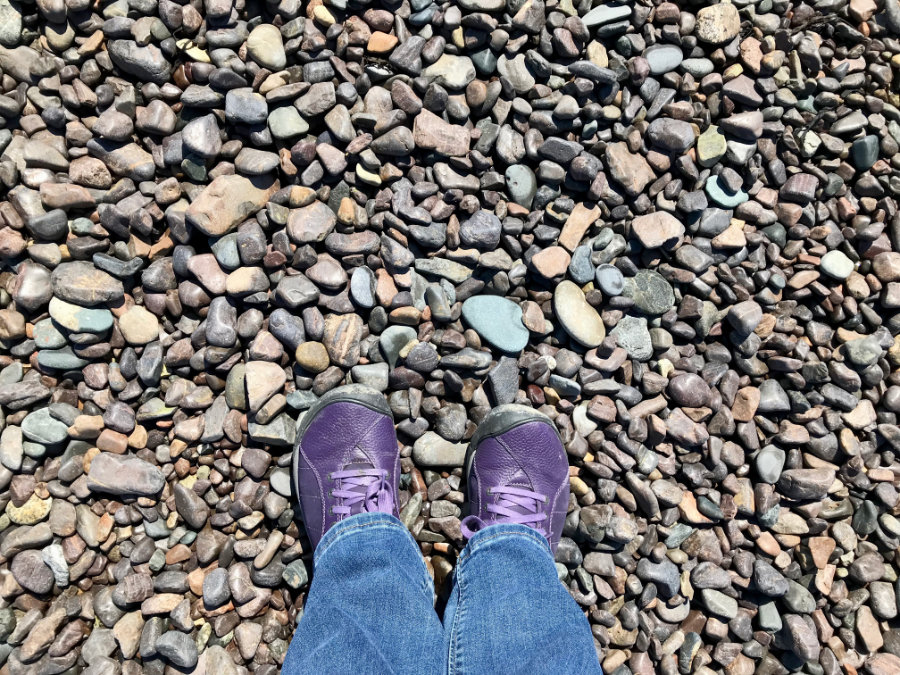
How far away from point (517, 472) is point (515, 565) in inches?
13.3

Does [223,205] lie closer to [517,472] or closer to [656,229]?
[517,472]

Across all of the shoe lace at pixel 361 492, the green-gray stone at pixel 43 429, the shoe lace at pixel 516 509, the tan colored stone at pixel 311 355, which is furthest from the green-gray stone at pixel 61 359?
the shoe lace at pixel 516 509

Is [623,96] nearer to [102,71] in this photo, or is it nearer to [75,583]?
[102,71]

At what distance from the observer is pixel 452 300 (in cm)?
217

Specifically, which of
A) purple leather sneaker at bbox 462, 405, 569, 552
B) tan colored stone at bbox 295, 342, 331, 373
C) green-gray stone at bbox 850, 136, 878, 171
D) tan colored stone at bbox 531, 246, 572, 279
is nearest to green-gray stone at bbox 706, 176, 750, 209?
green-gray stone at bbox 850, 136, 878, 171

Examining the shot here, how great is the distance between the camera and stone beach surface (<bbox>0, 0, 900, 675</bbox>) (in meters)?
2.09

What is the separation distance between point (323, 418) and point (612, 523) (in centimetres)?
119

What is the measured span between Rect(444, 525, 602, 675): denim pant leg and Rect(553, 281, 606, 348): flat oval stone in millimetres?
757

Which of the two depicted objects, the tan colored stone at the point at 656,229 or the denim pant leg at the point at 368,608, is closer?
the denim pant leg at the point at 368,608

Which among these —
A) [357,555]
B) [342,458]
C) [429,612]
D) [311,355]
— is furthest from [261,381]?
[429,612]

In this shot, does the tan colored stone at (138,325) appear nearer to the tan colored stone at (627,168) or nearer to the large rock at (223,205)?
the large rock at (223,205)

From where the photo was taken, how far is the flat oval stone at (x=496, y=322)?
7.00 feet

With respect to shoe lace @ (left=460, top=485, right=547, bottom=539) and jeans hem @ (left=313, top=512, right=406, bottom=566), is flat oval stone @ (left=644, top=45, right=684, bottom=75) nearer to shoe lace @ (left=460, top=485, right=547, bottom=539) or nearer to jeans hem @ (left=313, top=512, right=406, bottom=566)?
shoe lace @ (left=460, top=485, right=547, bottom=539)

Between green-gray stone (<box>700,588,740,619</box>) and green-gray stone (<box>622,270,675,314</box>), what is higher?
green-gray stone (<box>622,270,675,314</box>)
